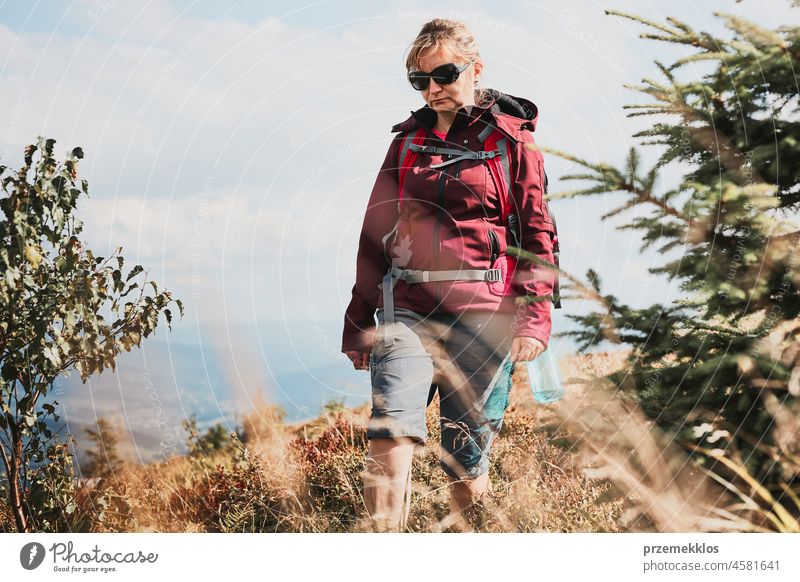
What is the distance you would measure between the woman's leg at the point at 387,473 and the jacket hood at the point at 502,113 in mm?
1674

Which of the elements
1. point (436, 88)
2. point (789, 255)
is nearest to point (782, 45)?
point (789, 255)

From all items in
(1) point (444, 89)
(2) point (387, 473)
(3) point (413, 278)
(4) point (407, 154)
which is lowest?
(2) point (387, 473)

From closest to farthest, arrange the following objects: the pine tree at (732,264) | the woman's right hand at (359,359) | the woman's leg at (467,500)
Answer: the pine tree at (732,264)
the woman's right hand at (359,359)
the woman's leg at (467,500)

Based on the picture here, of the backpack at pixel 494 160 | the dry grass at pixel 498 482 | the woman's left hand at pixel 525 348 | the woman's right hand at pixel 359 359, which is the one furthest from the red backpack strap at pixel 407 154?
the dry grass at pixel 498 482

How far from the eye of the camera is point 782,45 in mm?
3154

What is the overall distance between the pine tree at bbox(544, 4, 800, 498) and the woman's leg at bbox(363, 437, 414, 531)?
1.03m

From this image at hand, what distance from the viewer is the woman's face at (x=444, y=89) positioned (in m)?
3.77

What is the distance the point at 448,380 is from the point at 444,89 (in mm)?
1566

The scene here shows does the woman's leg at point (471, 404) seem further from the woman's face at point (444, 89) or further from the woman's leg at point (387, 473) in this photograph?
the woman's face at point (444, 89)

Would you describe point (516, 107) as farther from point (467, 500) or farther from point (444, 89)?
point (467, 500)

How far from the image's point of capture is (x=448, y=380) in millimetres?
3924

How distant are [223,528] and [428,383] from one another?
1.96m

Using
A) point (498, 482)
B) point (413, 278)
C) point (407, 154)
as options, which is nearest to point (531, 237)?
point (413, 278)
